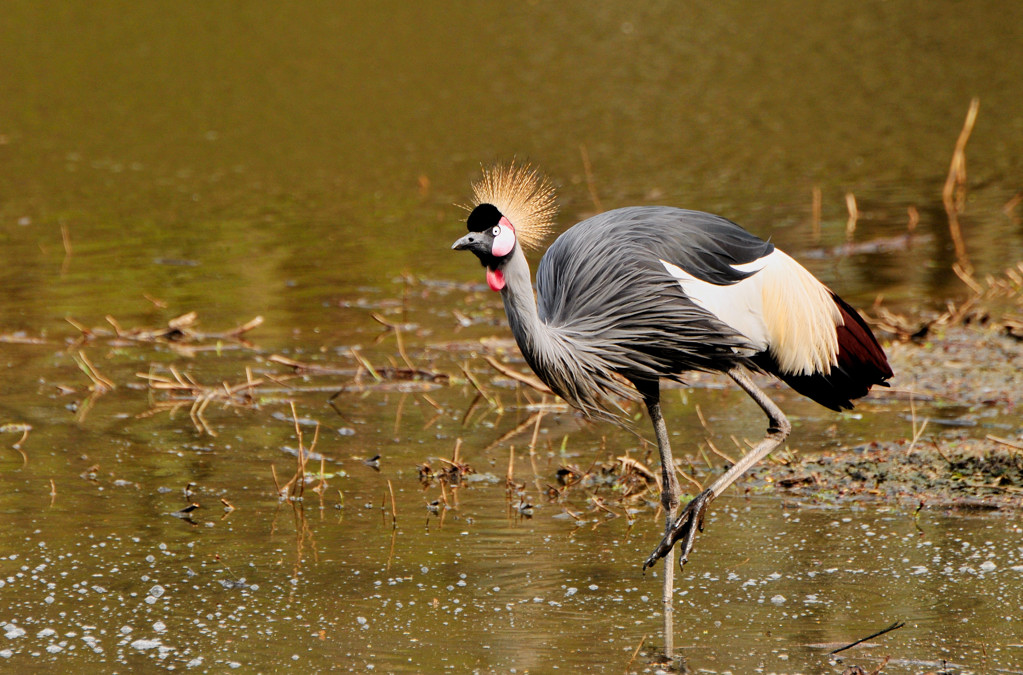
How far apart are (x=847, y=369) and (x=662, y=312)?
958 millimetres

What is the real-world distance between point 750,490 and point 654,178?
876cm

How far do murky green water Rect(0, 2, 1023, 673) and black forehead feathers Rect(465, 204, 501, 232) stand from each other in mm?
633

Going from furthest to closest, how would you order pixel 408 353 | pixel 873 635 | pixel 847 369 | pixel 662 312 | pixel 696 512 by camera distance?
pixel 408 353 < pixel 847 369 < pixel 662 312 < pixel 696 512 < pixel 873 635

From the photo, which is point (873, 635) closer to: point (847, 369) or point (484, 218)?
point (847, 369)

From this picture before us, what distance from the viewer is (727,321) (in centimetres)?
519

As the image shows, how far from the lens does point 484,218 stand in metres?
4.71

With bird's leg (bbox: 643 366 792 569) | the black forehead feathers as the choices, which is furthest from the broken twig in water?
the black forehead feathers

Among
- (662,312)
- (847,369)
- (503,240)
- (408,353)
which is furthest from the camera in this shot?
(408,353)

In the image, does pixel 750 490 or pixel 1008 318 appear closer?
pixel 750 490

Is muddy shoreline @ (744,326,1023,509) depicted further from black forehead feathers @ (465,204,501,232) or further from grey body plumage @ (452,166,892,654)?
black forehead feathers @ (465,204,501,232)

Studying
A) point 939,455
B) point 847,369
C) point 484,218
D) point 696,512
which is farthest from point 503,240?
point 939,455

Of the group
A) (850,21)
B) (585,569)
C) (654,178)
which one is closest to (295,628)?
(585,569)

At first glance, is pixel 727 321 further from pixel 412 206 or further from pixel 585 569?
pixel 412 206

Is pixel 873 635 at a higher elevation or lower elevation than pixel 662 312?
lower
